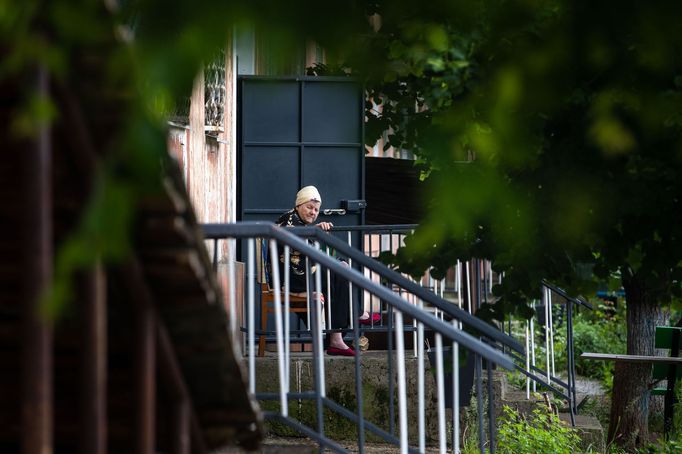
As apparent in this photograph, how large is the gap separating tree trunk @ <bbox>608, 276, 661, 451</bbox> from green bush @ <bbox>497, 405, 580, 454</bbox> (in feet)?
2.48

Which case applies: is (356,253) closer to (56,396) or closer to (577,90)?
(577,90)

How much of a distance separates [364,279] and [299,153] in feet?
19.7

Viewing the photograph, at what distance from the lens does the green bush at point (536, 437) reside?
7535 millimetres

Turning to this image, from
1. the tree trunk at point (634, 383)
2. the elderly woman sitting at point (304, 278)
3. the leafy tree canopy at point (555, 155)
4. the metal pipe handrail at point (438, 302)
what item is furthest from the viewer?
the tree trunk at point (634, 383)

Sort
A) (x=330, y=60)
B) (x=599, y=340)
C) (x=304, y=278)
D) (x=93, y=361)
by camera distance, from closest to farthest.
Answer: (x=330, y=60), (x=93, y=361), (x=304, y=278), (x=599, y=340)

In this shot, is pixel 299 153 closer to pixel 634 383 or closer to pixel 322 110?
pixel 322 110

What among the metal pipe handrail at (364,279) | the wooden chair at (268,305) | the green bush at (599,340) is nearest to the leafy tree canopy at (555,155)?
the metal pipe handrail at (364,279)

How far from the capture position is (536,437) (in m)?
7.57

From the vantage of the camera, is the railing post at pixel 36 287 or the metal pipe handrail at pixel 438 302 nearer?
the railing post at pixel 36 287

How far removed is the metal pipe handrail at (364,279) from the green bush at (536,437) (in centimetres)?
282

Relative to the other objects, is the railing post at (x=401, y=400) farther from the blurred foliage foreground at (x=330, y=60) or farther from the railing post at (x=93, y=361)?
the railing post at (x=93, y=361)

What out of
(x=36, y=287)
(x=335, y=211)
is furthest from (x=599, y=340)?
(x=36, y=287)

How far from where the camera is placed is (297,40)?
1.58 m

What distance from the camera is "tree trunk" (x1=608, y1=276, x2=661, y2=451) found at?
9.03 meters
